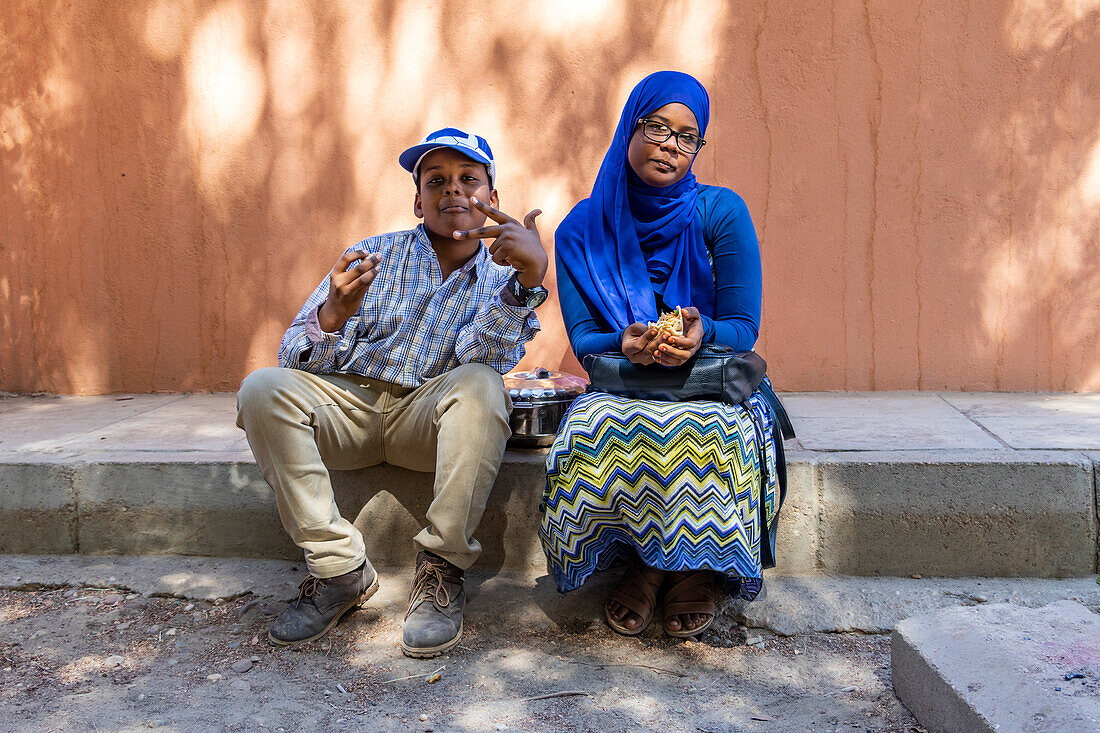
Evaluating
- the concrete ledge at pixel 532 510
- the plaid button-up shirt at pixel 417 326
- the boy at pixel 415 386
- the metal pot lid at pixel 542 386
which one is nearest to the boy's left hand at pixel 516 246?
the boy at pixel 415 386

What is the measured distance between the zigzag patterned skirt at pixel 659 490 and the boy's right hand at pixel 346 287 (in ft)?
2.49

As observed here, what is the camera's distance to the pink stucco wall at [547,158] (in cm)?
404

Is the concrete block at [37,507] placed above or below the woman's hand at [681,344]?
below

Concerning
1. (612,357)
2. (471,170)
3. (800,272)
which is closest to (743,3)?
(800,272)

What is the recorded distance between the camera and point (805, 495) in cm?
299

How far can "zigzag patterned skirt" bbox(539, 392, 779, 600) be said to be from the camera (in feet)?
8.16

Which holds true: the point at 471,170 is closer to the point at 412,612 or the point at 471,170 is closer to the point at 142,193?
the point at 412,612

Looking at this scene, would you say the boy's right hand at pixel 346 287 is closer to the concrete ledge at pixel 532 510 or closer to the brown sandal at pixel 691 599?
the concrete ledge at pixel 532 510

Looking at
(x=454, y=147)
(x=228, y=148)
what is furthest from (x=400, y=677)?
(x=228, y=148)

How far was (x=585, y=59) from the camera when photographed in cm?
415

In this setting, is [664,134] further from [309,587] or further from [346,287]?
[309,587]

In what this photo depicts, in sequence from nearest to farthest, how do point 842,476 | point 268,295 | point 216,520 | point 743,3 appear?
point 842,476 → point 216,520 → point 743,3 → point 268,295

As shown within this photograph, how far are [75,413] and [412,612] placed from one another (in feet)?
7.70

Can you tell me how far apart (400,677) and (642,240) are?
1.52 metres
